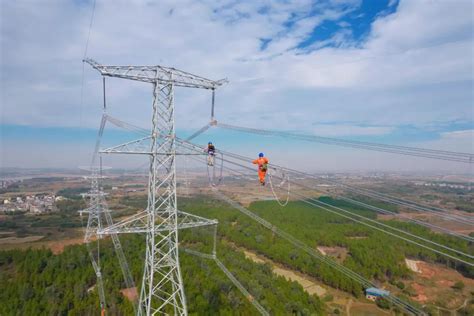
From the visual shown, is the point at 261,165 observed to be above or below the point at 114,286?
above

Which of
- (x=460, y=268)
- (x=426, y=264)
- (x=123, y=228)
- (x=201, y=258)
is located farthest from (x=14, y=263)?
(x=460, y=268)

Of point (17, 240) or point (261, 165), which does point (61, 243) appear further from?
point (261, 165)

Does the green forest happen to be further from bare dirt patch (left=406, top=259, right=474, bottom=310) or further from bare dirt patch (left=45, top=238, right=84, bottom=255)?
bare dirt patch (left=45, top=238, right=84, bottom=255)

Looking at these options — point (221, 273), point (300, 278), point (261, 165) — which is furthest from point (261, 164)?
point (300, 278)

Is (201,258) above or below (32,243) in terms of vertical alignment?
above

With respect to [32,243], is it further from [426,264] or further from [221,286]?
[426,264]

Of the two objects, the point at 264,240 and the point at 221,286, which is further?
the point at 264,240

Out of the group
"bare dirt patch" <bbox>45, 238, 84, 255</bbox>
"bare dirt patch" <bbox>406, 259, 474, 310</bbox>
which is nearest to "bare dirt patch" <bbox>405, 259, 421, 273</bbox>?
"bare dirt patch" <bbox>406, 259, 474, 310</bbox>

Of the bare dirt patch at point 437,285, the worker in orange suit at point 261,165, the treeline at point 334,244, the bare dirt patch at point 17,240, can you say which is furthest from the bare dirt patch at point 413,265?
the bare dirt patch at point 17,240
